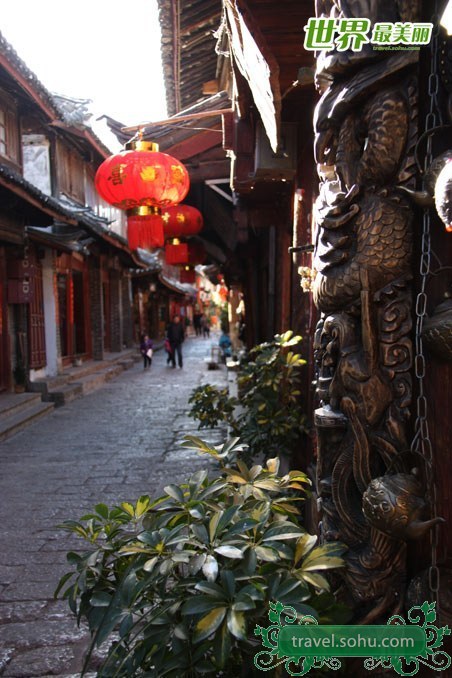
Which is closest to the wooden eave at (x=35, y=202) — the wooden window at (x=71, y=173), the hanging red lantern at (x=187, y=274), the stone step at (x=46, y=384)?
the hanging red lantern at (x=187, y=274)

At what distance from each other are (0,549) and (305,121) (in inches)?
191

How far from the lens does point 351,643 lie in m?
1.72

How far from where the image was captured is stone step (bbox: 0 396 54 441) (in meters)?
10.0

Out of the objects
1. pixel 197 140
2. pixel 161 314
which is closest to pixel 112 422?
pixel 197 140

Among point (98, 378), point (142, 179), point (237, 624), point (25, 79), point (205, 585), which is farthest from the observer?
point (98, 378)

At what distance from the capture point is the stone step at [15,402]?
35.7 feet

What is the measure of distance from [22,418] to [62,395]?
2608 millimetres

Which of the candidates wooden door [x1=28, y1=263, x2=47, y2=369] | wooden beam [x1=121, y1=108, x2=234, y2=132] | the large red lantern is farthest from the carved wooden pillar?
wooden door [x1=28, y1=263, x2=47, y2=369]

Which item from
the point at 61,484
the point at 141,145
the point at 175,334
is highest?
the point at 141,145

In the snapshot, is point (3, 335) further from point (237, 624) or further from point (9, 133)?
point (237, 624)

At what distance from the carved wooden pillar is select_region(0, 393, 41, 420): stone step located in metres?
9.87

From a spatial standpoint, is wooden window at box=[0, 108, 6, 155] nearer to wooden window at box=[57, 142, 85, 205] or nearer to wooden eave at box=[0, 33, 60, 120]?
wooden eave at box=[0, 33, 60, 120]

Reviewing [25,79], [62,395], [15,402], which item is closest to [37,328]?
[62,395]

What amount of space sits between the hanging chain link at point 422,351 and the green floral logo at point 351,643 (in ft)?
0.30
